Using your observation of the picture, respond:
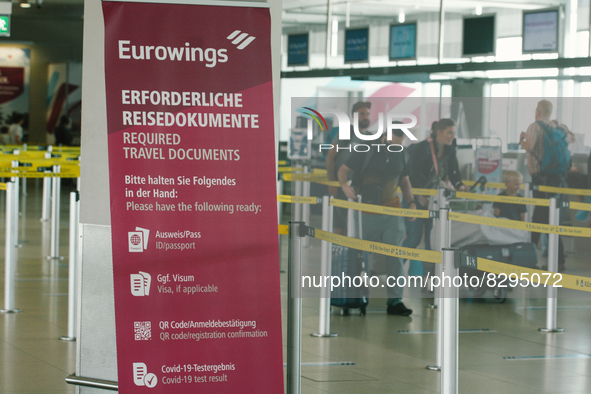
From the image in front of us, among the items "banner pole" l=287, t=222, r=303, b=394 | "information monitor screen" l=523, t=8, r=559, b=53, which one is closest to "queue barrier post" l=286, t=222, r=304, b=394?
"banner pole" l=287, t=222, r=303, b=394

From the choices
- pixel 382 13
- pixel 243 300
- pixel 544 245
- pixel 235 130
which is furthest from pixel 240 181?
pixel 382 13

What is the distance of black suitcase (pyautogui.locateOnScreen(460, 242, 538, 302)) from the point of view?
7430 millimetres

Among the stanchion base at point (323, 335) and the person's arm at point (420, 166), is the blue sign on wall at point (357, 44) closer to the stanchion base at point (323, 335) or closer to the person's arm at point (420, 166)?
the person's arm at point (420, 166)

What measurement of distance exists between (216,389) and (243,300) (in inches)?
14.7

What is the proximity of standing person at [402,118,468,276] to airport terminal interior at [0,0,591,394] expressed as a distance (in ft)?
2.13

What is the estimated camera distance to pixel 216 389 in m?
3.02

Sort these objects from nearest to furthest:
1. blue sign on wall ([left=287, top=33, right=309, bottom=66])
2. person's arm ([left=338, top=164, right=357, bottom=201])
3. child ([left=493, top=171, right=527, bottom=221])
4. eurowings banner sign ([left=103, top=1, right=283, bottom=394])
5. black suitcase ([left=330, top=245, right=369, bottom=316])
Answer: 1. eurowings banner sign ([left=103, top=1, right=283, bottom=394])
2. black suitcase ([left=330, top=245, right=369, bottom=316])
3. person's arm ([left=338, top=164, right=357, bottom=201])
4. child ([left=493, top=171, right=527, bottom=221])
5. blue sign on wall ([left=287, top=33, right=309, bottom=66])

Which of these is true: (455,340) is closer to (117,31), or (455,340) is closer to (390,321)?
(117,31)

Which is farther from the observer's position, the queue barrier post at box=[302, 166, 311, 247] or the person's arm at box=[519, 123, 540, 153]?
the queue barrier post at box=[302, 166, 311, 247]

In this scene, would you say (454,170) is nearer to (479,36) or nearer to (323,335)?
(323,335)

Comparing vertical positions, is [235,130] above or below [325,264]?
above

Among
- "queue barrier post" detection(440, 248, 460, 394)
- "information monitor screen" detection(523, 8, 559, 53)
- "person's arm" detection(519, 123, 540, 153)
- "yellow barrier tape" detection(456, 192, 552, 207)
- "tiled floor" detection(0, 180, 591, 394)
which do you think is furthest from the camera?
"information monitor screen" detection(523, 8, 559, 53)

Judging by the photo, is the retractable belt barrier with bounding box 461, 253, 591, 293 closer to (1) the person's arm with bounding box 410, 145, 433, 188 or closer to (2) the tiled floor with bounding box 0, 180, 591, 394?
(2) the tiled floor with bounding box 0, 180, 591, 394

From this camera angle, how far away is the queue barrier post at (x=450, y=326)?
3373mm
